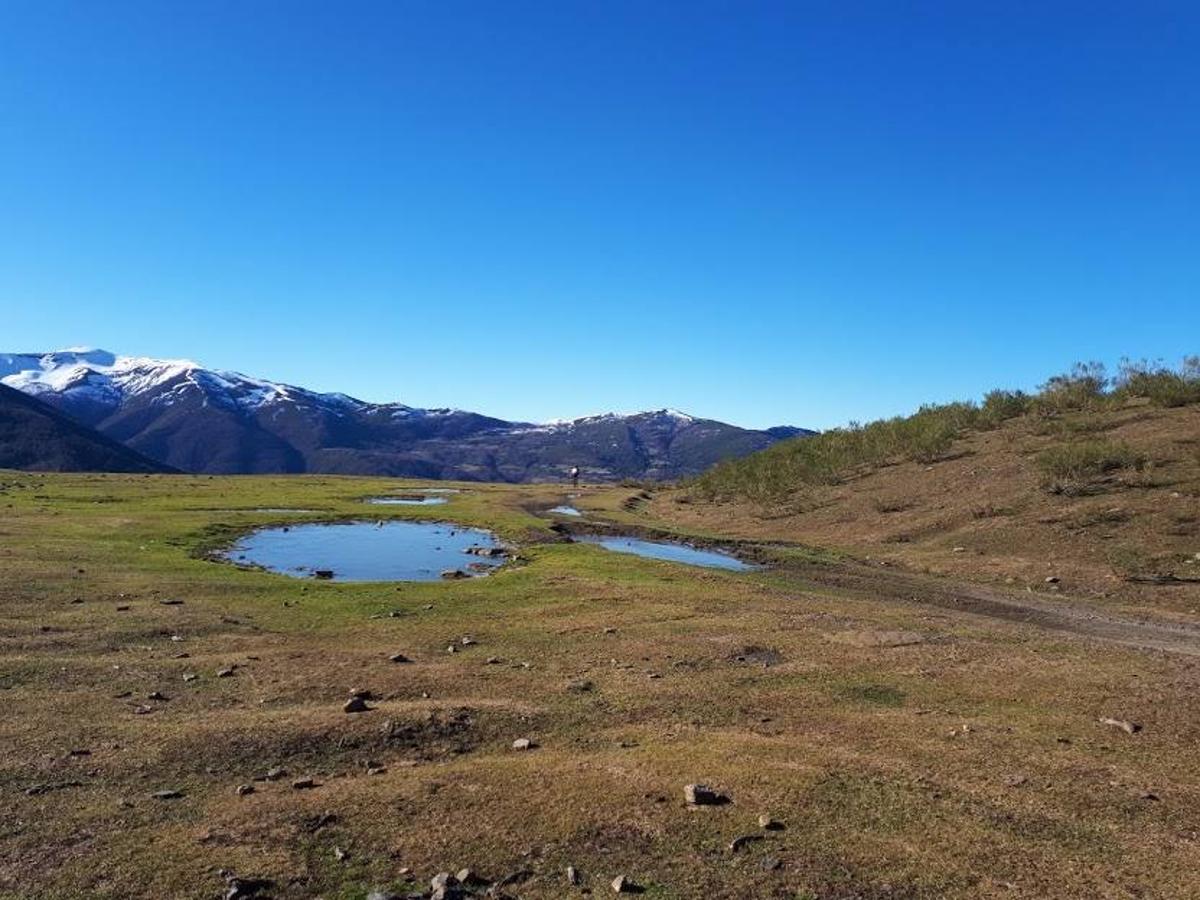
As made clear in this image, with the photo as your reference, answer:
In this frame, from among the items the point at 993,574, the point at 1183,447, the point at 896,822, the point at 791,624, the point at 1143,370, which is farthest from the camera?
the point at 1143,370

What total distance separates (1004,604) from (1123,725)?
14.5 metres

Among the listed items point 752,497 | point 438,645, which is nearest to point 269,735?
point 438,645

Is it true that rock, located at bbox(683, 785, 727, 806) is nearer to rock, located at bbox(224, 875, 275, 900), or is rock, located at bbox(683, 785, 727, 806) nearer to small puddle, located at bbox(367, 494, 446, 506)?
rock, located at bbox(224, 875, 275, 900)

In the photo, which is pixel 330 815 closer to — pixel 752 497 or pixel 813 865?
pixel 813 865

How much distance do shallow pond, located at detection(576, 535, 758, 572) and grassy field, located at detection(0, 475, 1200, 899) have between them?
13504 mm

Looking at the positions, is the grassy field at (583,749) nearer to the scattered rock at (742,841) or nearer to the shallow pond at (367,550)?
the scattered rock at (742,841)

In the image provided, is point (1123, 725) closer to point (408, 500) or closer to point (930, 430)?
point (930, 430)

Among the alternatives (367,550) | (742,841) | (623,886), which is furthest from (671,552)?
(623,886)

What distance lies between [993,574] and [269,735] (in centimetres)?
2917

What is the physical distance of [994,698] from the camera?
14992mm

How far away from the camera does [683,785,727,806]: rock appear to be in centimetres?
1054

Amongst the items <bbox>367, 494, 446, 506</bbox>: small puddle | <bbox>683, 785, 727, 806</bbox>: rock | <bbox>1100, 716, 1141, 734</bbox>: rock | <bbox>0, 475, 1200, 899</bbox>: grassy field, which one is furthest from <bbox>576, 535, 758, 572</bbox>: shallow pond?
<bbox>367, 494, 446, 506</bbox>: small puddle

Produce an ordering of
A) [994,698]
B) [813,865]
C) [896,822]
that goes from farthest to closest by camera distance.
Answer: [994,698], [896,822], [813,865]

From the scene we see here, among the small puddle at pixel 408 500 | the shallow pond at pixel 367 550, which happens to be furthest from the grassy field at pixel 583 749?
the small puddle at pixel 408 500
